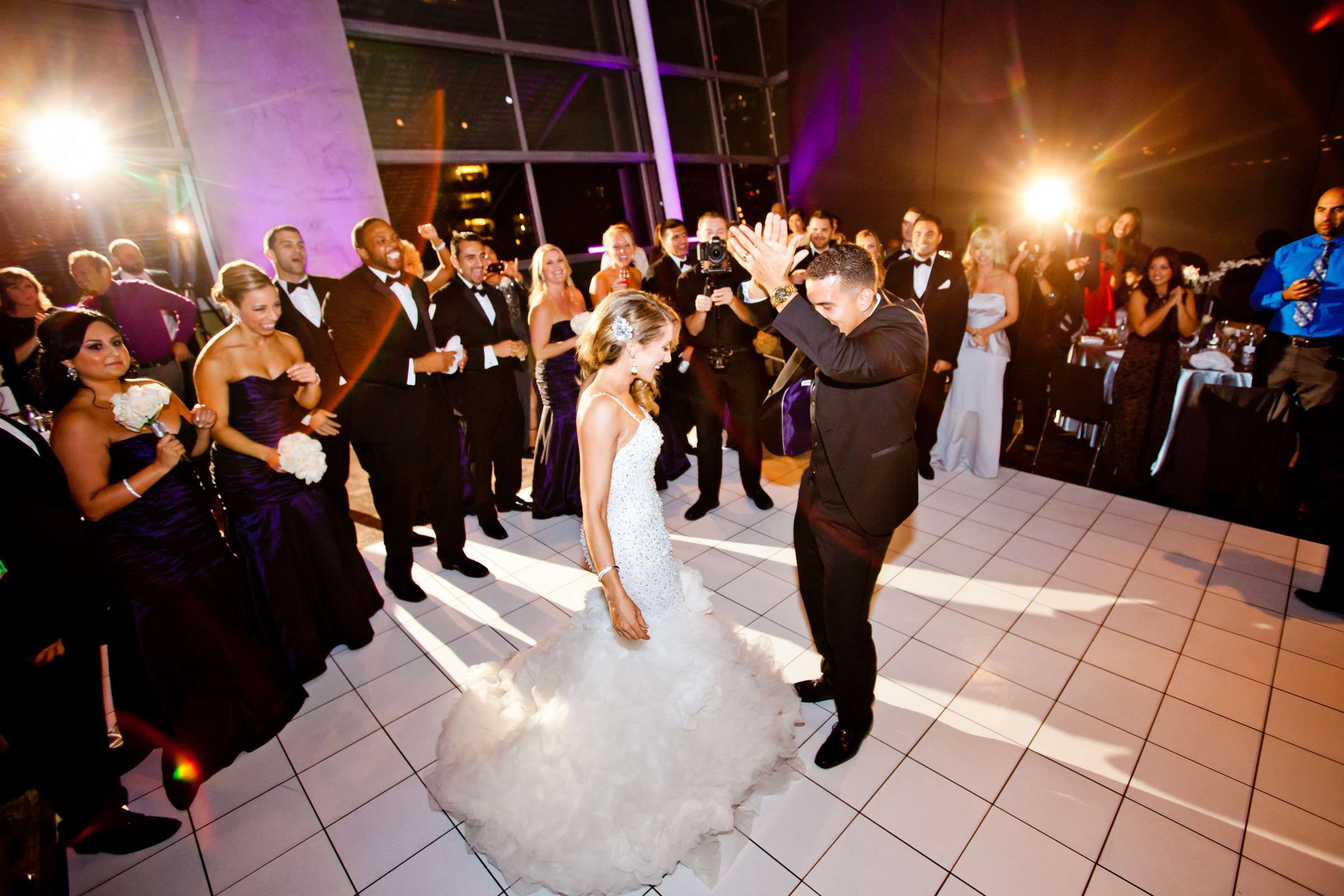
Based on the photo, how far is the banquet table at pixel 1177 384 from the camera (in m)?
3.55

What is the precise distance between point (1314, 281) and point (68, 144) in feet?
28.3

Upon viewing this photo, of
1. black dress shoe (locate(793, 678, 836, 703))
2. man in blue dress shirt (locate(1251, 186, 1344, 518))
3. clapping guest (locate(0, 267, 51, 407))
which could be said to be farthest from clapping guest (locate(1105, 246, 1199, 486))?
clapping guest (locate(0, 267, 51, 407))

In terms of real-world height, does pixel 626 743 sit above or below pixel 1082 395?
below

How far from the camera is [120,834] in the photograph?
2020 millimetres

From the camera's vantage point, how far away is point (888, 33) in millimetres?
6664

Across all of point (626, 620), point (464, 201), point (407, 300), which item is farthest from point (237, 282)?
point (464, 201)

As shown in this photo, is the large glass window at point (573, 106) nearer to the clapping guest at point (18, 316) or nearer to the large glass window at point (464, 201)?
the large glass window at point (464, 201)

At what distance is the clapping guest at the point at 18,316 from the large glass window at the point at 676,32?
7429 mm

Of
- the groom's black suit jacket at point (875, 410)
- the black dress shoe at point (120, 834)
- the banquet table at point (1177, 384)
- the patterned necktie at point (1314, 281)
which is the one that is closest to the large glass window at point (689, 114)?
the banquet table at point (1177, 384)

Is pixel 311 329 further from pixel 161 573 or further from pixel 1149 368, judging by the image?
pixel 1149 368

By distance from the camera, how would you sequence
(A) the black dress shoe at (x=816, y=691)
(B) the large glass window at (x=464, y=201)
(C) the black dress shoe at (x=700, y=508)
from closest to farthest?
(A) the black dress shoe at (x=816, y=691) → (C) the black dress shoe at (x=700, y=508) → (B) the large glass window at (x=464, y=201)

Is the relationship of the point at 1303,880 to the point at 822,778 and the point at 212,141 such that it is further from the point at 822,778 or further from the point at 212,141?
the point at 212,141

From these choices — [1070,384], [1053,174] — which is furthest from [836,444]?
[1053,174]

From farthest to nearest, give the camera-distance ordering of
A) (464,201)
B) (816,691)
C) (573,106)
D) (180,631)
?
(573,106)
(464,201)
(816,691)
(180,631)
